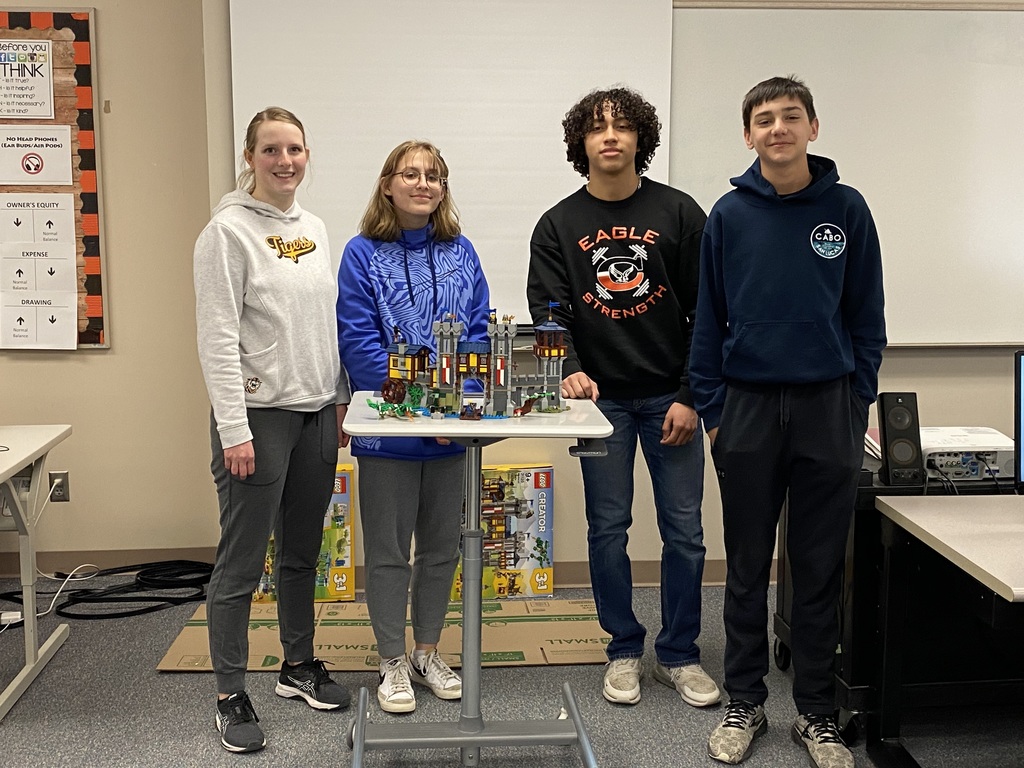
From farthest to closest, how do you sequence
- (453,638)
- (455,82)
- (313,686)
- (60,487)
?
(60,487) < (455,82) < (453,638) < (313,686)

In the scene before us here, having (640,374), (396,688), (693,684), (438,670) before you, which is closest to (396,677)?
(396,688)

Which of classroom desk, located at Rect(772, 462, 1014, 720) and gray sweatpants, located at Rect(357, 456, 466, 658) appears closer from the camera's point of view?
classroom desk, located at Rect(772, 462, 1014, 720)

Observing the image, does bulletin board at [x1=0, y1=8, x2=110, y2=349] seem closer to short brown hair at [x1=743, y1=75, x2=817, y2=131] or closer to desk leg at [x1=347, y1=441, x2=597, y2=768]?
desk leg at [x1=347, y1=441, x2=597, y2=768]

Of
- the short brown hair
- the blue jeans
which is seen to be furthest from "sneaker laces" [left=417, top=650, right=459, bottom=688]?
the short brown hair

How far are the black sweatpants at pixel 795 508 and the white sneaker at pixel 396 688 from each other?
0.83 m

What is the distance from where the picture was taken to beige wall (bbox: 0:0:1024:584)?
3.55 m

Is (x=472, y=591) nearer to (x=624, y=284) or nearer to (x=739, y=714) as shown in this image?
(x=739, y=714)

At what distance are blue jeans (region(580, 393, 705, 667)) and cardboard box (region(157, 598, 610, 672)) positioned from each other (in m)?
0.30

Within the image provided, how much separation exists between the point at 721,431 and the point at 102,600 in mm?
2317

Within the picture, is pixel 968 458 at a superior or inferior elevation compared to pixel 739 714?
superior

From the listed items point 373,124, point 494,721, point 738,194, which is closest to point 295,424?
point 494,721

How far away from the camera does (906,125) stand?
3.52 metres

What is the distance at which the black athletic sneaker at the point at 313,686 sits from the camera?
254 cm

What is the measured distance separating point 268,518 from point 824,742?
1.41 metres
